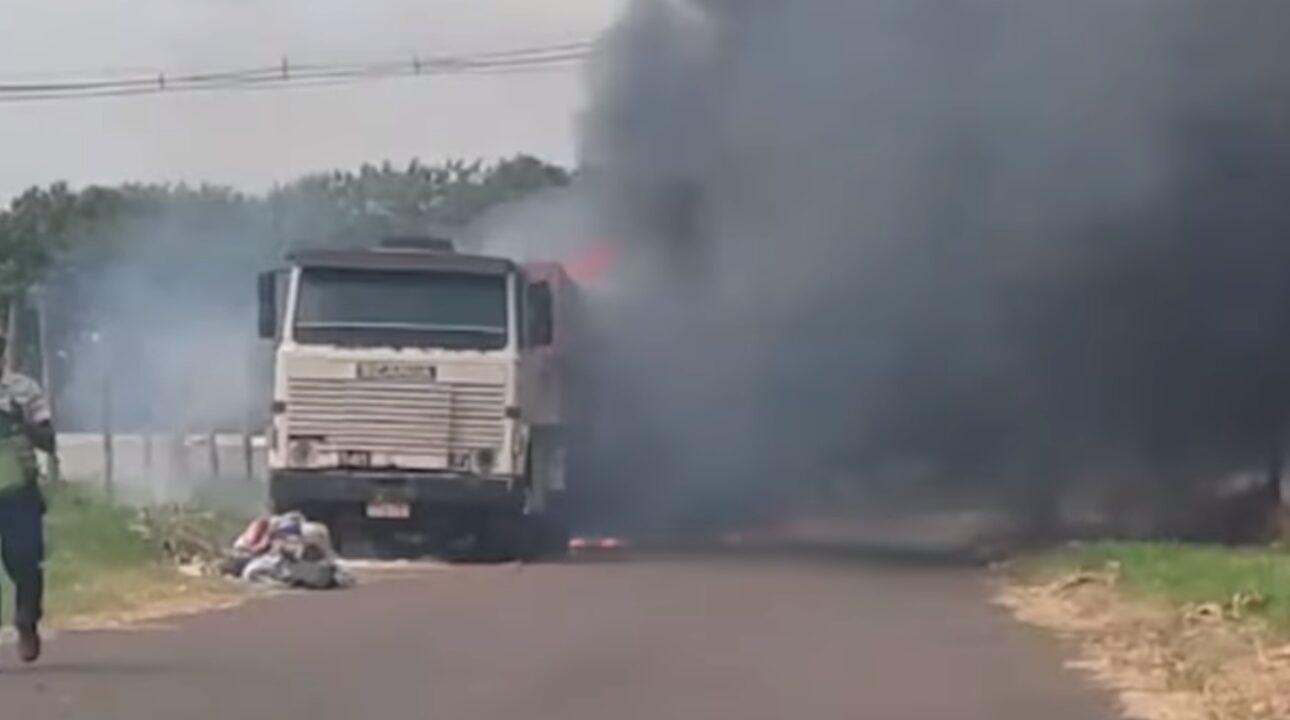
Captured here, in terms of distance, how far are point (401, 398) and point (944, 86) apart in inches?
255

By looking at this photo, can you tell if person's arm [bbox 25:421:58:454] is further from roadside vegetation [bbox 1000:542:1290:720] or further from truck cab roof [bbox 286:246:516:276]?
truck cab roof [bbox 286:246:516:276]

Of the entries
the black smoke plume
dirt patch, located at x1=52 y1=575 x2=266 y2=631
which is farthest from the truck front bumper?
dirt patch, located at x1=52 y1=575 x2=266 y2=631

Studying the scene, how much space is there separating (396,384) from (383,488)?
997 millimetres

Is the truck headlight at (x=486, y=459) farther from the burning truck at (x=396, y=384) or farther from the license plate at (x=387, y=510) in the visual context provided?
the license plate at (x=387, y=510)

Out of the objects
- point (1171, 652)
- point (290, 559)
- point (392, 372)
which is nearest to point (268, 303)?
point (392, 372)

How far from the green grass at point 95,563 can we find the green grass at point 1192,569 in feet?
→ 23.7

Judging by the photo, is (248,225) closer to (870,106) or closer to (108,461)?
(108,461)

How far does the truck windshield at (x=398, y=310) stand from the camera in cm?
2998

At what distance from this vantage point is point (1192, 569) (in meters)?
23.3

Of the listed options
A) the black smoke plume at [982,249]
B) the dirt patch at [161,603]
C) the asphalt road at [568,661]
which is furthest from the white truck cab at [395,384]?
the asphalt road at [568,661]

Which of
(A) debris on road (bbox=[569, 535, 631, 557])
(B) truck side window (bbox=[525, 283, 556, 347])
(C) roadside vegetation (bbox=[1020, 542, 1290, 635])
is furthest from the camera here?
(A) debris on road (bbox=[569, 535, 631, 557])

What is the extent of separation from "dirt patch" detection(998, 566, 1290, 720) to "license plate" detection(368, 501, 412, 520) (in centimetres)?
776

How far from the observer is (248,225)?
61188 mm

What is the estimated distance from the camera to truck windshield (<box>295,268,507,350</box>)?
98.4 feet
